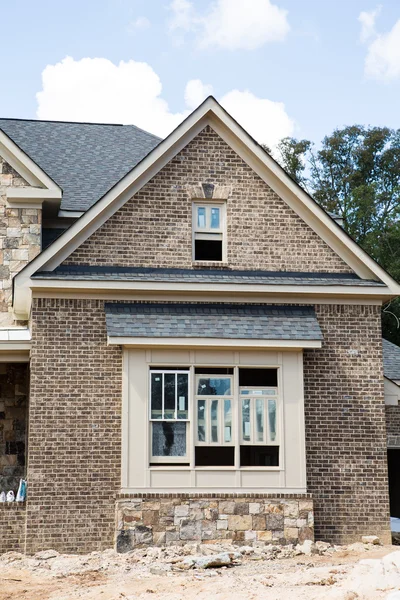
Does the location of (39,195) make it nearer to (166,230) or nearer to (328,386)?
(166,230)

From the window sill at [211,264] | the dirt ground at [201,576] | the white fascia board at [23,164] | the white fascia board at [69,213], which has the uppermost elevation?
the white fascia board at [23,164]

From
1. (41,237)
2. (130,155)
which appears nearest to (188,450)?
(41,237)

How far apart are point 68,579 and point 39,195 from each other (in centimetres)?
797

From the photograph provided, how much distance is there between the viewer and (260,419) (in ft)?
53.4

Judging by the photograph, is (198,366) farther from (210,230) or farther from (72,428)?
(210,230)

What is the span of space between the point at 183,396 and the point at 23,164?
19.2 ft

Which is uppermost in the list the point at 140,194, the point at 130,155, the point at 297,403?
the point at 130,155

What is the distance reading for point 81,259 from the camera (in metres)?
16.8

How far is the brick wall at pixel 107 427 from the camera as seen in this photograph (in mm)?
15750

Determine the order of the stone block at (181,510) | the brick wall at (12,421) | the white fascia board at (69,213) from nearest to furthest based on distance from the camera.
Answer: the stone block at (181,510) < the brick wall at (12,421) < the white fascia board at (69,213)

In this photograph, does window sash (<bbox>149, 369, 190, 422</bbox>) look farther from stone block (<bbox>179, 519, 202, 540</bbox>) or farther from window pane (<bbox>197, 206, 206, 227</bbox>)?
window pane (<bbox>197, 206, 206, 227</bbox>)

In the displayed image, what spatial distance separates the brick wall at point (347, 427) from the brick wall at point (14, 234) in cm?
585

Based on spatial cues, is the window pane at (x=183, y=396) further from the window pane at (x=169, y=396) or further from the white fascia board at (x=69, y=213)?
the white fascia board at (x=69, y=213)

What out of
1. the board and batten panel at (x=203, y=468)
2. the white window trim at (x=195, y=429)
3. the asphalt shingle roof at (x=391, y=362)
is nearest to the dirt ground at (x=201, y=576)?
the board and batten panel at (x=203, y=468)
